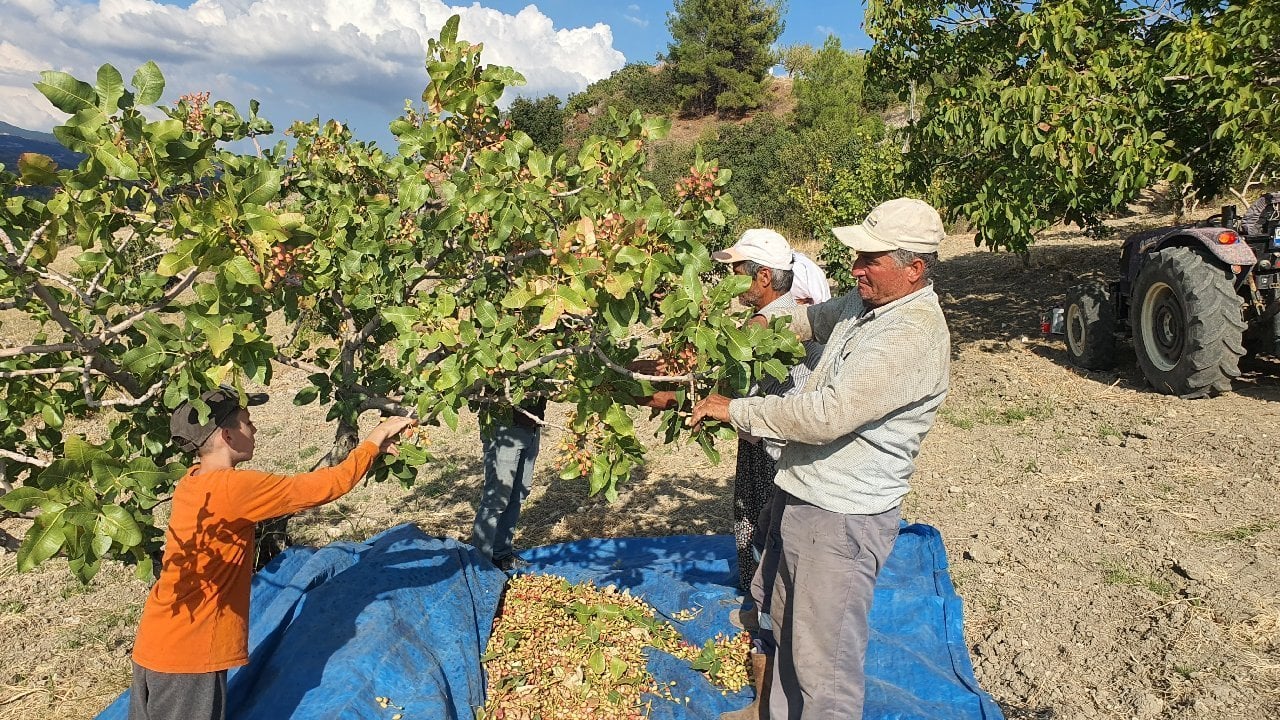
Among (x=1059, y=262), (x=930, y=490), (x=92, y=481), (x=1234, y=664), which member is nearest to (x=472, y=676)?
(x=92, y=481)

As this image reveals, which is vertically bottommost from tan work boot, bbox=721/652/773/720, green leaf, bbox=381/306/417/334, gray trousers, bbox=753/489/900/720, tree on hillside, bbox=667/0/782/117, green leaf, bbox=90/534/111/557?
tan work boot, bbox=721/652/773/720

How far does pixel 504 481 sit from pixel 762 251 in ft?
5.56

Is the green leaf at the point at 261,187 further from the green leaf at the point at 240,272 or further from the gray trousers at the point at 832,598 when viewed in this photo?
the gray trousers at the point at 832,598

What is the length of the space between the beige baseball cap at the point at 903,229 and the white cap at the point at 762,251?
891 millimetres

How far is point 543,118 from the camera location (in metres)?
40.3

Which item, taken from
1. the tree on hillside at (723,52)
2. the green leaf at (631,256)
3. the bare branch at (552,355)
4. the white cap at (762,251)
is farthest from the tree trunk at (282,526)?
the tree on hillside at (723,52)

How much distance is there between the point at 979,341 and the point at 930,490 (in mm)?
4171

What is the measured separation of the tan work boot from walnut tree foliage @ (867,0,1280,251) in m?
4.61

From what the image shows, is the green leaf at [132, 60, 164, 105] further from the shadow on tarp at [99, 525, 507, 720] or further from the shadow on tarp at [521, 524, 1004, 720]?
the shadow on tarp at [521, 524, 1004, 720]

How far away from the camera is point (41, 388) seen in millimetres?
2828

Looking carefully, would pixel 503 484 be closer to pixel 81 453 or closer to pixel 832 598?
pixel 832 598

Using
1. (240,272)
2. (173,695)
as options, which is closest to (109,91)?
(240,272)

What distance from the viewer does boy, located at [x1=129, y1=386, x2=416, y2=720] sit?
2.39 meters

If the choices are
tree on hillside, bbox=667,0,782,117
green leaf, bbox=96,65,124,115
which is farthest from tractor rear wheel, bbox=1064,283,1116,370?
tree on hillside, bbox=667,0,782,117
